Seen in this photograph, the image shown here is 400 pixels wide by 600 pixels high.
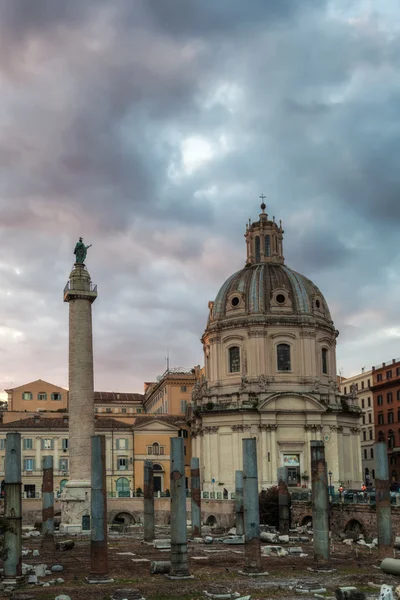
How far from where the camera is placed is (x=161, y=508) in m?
77.0

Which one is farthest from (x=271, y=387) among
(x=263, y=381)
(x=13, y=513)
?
(x=13, y=513)

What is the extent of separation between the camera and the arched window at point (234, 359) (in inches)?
3408

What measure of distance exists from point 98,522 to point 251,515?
671 cm

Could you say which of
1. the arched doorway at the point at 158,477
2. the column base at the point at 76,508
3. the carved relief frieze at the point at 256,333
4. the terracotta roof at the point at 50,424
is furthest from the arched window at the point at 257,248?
the column base at the point at 76,508

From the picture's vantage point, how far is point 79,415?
60344mm

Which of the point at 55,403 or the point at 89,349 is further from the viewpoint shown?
the point at 55,403

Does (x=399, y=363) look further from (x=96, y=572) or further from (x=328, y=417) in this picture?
(x=96, y=572)

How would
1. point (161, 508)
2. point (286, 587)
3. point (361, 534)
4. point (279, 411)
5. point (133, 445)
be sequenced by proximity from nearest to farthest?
point (286, 587) < point (361, 534) < point (161, 508) < point (279, 411) < point (133, 445)

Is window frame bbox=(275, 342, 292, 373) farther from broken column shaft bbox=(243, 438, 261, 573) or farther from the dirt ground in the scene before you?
broken column shaft bbox=(243, 438, 261, 573)

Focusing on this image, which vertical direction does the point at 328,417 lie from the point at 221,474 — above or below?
above

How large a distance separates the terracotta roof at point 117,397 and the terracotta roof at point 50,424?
2744cm

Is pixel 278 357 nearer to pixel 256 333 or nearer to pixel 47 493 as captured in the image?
pixel 256 333

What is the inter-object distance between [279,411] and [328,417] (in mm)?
5203

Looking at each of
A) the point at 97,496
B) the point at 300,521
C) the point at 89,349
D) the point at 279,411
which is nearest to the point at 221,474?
the point at 279,411
